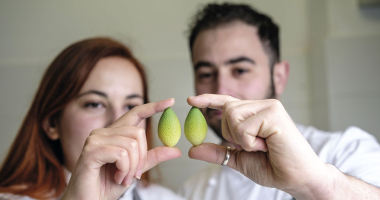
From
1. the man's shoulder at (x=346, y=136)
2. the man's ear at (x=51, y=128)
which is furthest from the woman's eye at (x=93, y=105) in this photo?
the man's shoulder at (x=346, y=136)

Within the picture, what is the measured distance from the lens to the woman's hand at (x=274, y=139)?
75 cm

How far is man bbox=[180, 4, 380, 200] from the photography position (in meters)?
0.77

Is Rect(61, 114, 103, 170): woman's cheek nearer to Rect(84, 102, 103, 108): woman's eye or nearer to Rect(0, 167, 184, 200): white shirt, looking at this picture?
Rect(84, 102, 103, 108): woman's eye

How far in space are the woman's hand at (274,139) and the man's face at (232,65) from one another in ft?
2.75

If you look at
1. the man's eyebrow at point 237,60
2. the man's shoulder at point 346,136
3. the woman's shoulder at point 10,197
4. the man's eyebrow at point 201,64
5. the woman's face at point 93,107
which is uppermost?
the man's eyebrow at point 237,60

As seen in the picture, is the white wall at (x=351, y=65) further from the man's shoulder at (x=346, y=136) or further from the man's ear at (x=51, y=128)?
the man's ear at (x=51, y=128)

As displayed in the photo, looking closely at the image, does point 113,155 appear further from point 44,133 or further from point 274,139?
point 44,133

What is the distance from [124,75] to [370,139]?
1255mm

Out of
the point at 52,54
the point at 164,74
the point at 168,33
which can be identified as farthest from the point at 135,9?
the point at 52,54

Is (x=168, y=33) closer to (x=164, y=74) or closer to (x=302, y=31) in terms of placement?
(x=164, y=74)

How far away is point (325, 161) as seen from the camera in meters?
1.38

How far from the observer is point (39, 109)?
1.43m

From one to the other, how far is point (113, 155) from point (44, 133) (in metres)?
0.84

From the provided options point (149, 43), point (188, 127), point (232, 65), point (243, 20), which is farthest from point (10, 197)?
point (149, 43)
